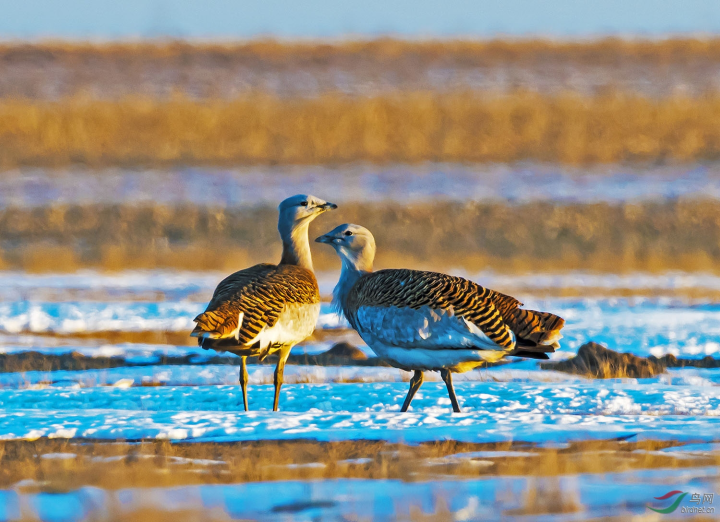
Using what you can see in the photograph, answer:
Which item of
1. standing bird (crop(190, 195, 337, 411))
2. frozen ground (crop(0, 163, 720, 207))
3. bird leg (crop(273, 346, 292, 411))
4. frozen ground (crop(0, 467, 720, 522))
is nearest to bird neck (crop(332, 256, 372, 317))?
standing bird (crop(190, 195, 337, 411))

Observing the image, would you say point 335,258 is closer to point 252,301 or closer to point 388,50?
point 252,301

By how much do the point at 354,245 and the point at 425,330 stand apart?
136cm

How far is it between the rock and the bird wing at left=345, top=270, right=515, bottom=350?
1.91 metres

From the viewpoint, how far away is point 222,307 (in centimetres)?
796

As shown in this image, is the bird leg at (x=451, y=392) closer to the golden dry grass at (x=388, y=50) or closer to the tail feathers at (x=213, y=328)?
the tail feathers at (x=213, y=328)

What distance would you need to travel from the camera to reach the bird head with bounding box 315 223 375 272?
8.77 m

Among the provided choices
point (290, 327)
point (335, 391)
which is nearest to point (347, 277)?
point (290, 327)

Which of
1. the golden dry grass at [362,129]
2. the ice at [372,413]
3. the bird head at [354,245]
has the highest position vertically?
the golden dry grass at [362,129]

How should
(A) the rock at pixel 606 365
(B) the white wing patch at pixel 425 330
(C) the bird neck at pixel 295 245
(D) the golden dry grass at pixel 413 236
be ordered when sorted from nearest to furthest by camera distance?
(B) the white wing patch at pixel 425 330 → (A) the rock at pixel 606 365 → (C) the bird neck at pixel 295 245 → (D) the golden dry grass at pixel 413 236

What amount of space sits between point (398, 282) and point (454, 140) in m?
19.9

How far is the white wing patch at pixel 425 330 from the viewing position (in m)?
7.45

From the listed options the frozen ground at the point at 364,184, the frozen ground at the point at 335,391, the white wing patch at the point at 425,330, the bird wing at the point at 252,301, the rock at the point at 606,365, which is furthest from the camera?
the frozen ground at the point at 364,184

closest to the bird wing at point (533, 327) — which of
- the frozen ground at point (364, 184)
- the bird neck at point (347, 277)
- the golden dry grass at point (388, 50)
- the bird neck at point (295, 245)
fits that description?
the bird neck at point (347, 277)

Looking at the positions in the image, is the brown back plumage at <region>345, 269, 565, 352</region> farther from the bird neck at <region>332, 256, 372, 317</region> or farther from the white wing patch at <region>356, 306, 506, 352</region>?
the bird neck at <region>332, 256, 372, 317</region>
